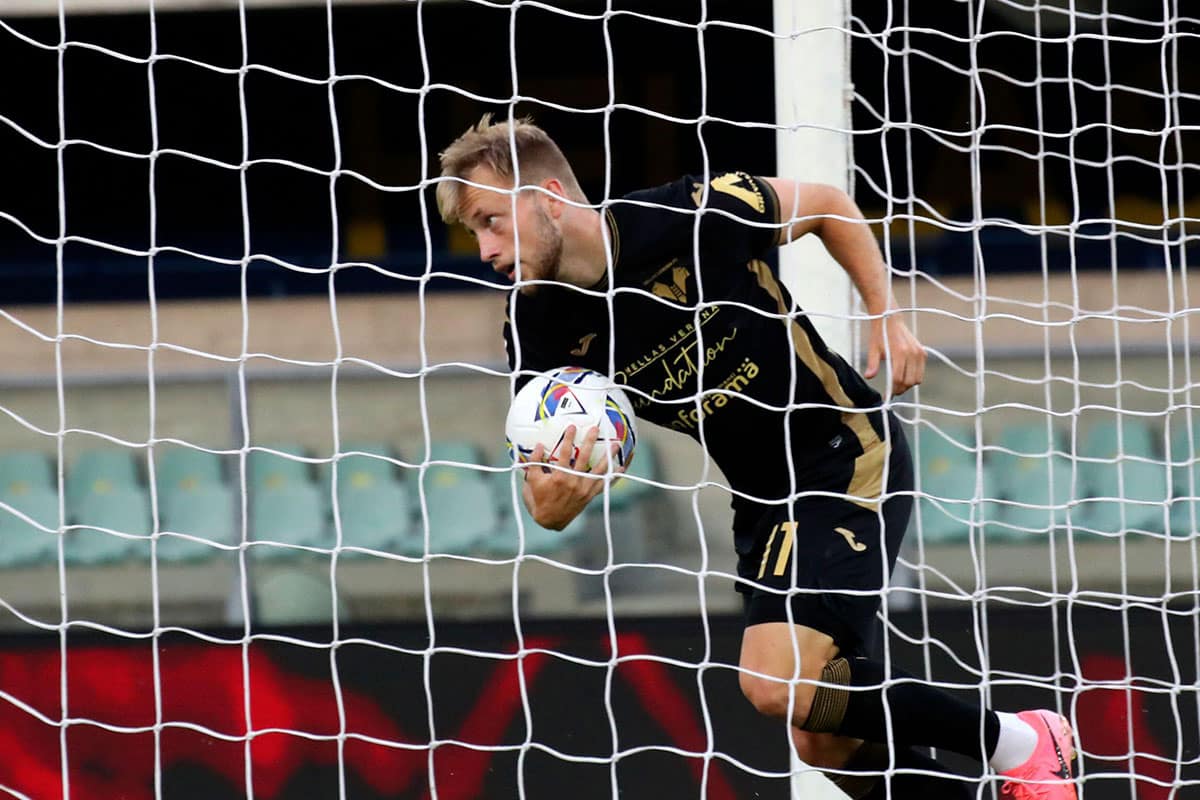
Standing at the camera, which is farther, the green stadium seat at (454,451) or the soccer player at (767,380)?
the green stadium seat at (454,451)

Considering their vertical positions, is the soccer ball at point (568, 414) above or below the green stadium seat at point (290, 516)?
above

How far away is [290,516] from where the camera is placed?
16.5 ft

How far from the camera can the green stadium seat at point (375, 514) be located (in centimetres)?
498

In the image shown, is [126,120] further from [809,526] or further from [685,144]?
[809,526]

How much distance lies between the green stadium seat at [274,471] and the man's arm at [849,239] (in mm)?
2394

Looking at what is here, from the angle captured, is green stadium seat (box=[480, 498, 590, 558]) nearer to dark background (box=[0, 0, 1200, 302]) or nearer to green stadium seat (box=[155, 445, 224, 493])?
green stadium seat (box=[155, 445, 224, 493])

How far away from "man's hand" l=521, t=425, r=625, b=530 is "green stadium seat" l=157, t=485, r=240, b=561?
228 centimetres

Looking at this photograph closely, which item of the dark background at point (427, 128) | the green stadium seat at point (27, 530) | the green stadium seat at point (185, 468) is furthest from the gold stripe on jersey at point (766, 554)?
the dark background at point (427, 128)

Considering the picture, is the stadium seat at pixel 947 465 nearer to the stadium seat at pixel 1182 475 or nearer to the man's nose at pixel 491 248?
the stadium seat at pixel 1182 475

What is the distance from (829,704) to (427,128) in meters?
4.84

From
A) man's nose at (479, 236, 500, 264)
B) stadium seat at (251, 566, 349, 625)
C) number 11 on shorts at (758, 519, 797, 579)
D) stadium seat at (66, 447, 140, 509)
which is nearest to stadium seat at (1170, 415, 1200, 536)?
number 11 on shorts at (758, 519, 797, 579)

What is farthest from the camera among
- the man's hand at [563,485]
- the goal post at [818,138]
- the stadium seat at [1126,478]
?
the stadium seat at [1126,478]

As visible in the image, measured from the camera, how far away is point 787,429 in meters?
2.74

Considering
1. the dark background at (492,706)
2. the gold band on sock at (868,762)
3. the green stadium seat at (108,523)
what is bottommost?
the dark background at (492,706)
